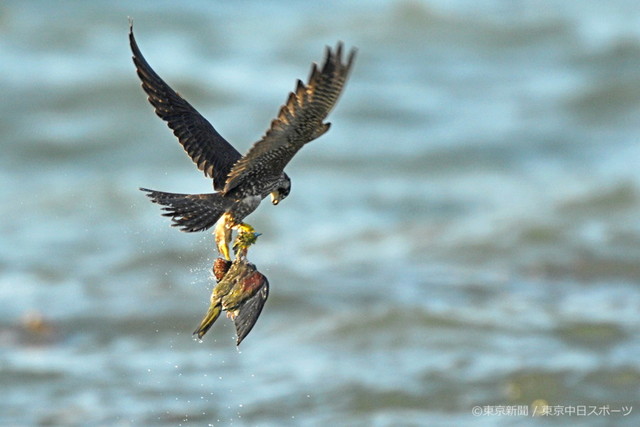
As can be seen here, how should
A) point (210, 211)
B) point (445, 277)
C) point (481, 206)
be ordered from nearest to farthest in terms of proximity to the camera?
point (210, 211), point (445, 277), point (481, 206)

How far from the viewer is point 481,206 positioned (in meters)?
11.3

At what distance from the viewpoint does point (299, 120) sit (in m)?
3.99

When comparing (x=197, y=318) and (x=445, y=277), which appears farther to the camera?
(x=445, y=277)

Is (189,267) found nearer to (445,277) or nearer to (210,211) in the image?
(445,277)

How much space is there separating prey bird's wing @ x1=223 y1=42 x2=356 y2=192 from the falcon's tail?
12 cm

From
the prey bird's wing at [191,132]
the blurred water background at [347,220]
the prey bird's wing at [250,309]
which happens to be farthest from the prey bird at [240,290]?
the blurred water background at [347,220]

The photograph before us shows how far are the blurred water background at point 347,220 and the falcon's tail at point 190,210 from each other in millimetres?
2830

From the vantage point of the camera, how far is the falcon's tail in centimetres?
433

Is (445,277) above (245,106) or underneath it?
underneath

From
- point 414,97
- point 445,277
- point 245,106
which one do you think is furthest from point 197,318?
point 414,97

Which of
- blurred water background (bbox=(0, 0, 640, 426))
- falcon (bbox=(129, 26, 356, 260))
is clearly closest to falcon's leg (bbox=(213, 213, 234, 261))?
falcon (bbox=(129, 26, 356, 260))

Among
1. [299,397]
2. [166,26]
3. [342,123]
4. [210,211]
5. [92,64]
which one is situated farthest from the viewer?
[166,26]

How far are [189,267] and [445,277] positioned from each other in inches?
82.4

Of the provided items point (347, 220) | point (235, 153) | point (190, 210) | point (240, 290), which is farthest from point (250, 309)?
point (347, 220)
